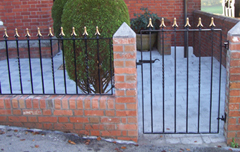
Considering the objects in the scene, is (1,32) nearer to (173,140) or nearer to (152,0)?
(152,0)

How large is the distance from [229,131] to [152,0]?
7487 millimetres

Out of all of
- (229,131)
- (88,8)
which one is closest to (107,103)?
(88,8)

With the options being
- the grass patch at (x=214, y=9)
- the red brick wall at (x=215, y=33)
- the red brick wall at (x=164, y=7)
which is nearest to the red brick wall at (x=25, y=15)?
the red brick wall at (x=164, y=7)

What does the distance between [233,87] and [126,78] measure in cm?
126

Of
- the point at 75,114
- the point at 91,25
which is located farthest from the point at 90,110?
the point at 91,25

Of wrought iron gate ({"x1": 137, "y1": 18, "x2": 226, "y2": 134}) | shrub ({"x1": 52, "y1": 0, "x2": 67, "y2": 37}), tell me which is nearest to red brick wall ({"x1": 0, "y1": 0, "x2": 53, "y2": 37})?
shrub ({"x1": 52, "y1": 0, "x2": 67, "y2": 37})

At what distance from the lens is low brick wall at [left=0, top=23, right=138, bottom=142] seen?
3516mm

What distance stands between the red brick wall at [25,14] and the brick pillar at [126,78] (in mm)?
5855

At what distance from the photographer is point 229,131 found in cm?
362

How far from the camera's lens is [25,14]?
871cm

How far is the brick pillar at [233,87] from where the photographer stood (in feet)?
11.2

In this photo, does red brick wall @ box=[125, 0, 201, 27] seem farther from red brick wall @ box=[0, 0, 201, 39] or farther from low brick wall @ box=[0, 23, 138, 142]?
low brick wall @ box=[0, 23, 138, 142]

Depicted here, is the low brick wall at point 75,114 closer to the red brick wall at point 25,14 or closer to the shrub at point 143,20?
the red brick wall at point 25,14

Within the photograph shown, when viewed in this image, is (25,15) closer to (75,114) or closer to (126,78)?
(75,114)
